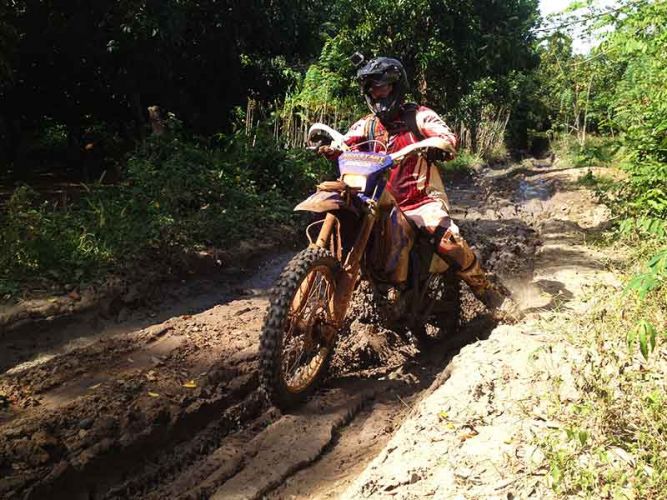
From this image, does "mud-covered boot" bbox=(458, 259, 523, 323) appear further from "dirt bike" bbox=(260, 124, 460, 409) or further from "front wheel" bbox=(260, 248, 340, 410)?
"front wheel" bbox=(260, 248, 340, 410)

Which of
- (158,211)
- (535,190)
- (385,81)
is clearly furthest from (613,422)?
(535,190)

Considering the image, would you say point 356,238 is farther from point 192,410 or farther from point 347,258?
point 192,410

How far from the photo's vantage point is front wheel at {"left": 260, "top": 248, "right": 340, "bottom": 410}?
136 inches

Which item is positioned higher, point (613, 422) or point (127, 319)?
point (613, 422)

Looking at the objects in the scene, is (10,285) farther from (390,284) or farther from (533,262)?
(533,262)

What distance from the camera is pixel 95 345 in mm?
4684

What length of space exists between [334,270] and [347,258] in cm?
13

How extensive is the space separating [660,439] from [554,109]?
27914 millimetres

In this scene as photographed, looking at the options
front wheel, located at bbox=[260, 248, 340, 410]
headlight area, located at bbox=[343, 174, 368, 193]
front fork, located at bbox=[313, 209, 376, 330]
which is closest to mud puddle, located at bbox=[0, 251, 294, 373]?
front wheel, located at bbox=[260, 248, 340, 410]

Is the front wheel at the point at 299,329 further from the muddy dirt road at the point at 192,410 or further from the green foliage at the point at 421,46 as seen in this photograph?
the green foliage at the point at 421,46

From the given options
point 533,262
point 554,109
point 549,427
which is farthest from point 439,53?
point 554,109

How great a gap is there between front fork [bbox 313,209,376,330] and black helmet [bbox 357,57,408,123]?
1.03 meters

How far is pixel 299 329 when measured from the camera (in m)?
3.80

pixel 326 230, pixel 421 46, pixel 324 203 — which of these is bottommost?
pixel 326 230
